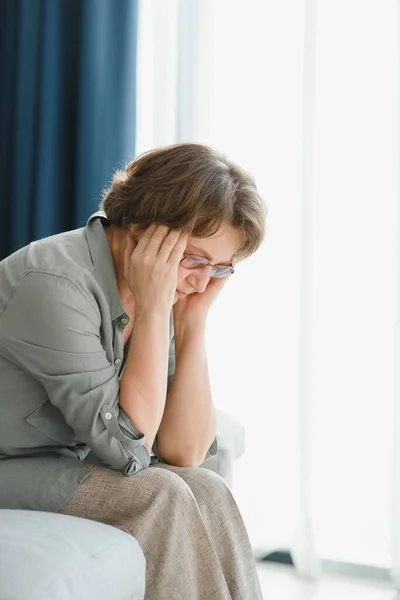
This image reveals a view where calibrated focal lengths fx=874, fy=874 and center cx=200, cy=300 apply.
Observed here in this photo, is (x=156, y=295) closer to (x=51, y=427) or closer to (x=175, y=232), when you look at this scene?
(x=175, y=232)

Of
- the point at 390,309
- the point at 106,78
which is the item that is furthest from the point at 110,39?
the point at 390,309

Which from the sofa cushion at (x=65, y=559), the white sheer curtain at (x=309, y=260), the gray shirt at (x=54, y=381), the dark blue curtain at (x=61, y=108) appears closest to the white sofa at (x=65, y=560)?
the sofa cushion at (x=65, y=559)

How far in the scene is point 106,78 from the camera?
9.50 ft

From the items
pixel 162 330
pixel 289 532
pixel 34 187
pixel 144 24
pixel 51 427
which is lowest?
pixel 289 532

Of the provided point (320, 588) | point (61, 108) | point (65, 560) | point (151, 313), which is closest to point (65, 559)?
point (65, 560)

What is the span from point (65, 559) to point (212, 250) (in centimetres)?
70

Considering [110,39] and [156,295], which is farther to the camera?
[110,39]

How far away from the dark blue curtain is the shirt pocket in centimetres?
136

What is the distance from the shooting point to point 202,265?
1826mm

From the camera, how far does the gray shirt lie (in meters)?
1.60

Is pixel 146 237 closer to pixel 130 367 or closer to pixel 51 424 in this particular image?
pixel 130 367

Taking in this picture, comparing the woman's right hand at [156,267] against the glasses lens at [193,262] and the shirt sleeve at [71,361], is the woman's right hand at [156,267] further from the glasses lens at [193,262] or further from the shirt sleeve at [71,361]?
the shirt sleeve at [71,361]

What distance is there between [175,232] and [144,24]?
1.46 m

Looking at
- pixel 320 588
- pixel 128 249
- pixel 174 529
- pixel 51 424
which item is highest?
pixel 128 249
